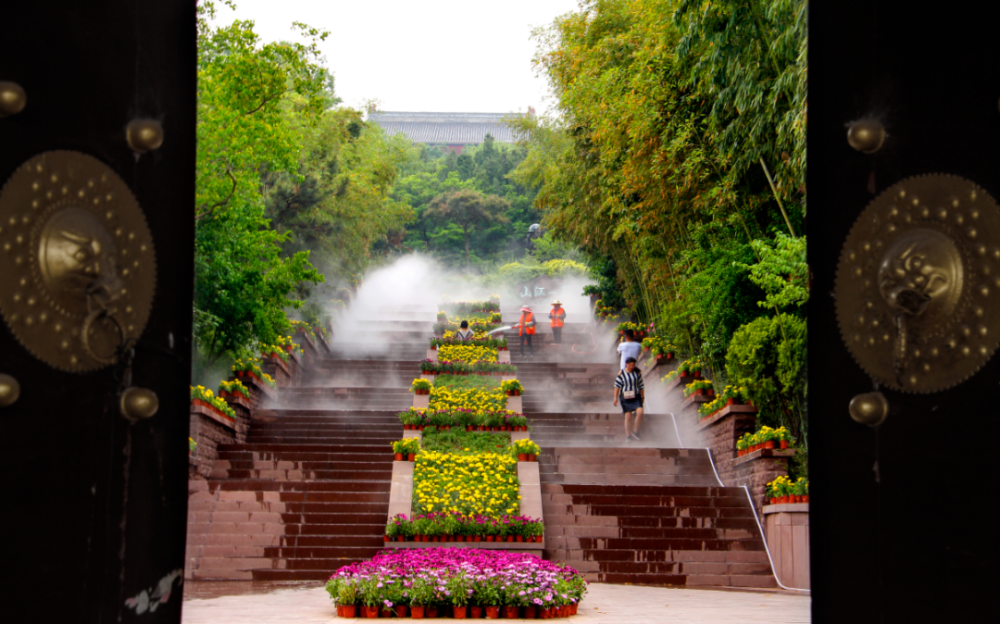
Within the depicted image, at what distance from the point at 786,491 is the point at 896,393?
8.87 metres

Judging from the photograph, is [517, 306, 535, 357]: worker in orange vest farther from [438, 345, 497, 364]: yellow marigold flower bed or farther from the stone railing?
the stone railing

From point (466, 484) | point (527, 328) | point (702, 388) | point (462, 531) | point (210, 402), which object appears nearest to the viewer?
point (462, 531)

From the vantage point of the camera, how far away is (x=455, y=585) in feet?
21.5

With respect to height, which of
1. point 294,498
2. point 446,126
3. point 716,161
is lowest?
point 294,498

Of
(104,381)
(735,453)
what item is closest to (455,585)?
(104,381)

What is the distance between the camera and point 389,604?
6445 mm

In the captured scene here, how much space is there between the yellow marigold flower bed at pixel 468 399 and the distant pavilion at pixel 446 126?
48.6 metres

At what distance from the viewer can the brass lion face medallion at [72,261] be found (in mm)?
1704

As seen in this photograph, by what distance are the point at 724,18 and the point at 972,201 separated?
8174 millimetres

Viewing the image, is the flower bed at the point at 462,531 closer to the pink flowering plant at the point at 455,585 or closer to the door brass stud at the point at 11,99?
the pink flowering plant at the point at 455,585

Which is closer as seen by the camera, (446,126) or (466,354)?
(466,354)

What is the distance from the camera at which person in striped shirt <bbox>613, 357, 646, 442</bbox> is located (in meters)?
13.2

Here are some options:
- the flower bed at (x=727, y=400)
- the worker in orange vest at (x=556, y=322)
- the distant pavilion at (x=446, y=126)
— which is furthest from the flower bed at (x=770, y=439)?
the distant pavilion at (x=446, y=126)

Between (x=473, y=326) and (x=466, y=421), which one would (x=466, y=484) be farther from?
(x=473, y=326)
